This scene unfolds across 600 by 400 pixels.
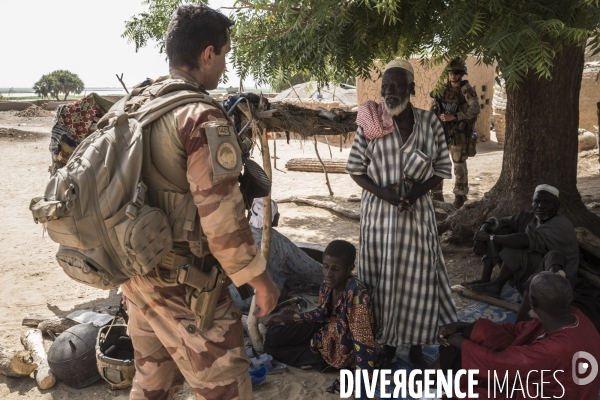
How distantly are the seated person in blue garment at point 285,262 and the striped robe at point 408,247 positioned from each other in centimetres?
146

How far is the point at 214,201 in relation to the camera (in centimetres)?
193

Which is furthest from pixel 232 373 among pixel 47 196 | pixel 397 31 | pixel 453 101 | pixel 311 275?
pixel 453 101

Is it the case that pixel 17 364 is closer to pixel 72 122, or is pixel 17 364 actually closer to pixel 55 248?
pixel 72 122

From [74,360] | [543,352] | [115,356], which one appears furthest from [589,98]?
[74,360]

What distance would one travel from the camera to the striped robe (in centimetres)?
335

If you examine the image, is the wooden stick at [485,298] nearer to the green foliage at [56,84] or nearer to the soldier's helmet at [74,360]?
the soldier's helmet at [74,360]

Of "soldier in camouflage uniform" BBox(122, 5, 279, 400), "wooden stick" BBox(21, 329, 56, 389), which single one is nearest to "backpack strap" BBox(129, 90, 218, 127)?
"soldier in camouflage uniform" BBox(122, 5, 279, 400)

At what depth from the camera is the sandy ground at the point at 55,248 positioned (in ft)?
11.6

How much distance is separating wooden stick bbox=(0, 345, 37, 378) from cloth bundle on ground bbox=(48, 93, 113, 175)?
4.98ft

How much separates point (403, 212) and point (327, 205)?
5164mm

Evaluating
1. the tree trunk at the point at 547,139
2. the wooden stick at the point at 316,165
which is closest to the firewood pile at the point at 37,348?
the tree trunk at the point at 547,139

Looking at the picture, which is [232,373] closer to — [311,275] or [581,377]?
[581,377]

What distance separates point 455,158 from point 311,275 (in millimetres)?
3574

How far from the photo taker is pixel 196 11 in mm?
2068
